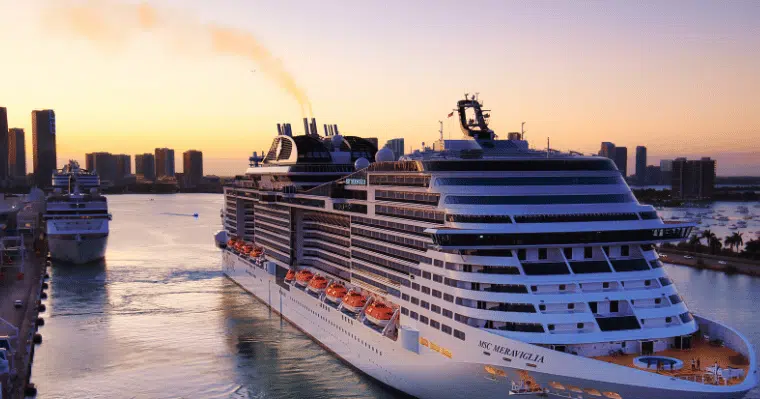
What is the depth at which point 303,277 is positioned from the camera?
35.9 m

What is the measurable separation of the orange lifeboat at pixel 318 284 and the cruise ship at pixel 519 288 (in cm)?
436

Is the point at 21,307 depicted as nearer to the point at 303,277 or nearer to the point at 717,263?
the point at 303,277

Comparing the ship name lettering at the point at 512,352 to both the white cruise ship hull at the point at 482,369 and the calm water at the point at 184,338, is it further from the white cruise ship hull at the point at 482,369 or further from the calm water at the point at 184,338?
the calm water at the point at 184,338

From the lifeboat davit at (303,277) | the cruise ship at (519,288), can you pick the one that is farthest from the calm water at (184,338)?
the cruise ship at (519,288)

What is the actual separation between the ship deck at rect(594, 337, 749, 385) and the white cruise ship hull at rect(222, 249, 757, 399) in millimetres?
519

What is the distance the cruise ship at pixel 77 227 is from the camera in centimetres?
6469

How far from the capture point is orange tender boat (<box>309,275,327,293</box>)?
33556 millimetres

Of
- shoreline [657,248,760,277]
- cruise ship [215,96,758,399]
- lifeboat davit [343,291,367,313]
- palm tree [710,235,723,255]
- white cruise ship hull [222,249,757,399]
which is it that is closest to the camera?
white cruise ship hull [222,249,757,399]

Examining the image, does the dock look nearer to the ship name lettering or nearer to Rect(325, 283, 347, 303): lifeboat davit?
Rect(325, 283, 347, 303): lifeboat davit

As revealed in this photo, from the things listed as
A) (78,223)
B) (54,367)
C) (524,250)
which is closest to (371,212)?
(524,250)

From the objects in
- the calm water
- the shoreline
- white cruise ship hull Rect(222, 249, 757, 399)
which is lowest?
the shoreline

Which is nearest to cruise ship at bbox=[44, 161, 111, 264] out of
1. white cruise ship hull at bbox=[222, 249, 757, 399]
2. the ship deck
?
white cruise ship hull at bbox=[222, 249, 757, 399]

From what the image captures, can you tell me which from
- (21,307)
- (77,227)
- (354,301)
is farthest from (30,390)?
(77,227)

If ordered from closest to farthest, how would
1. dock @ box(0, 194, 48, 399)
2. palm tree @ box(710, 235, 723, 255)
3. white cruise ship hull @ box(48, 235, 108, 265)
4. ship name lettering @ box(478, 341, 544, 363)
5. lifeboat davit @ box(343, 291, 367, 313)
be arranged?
ship name lettering @ box(478, 341, 544, 363) → dock @ box(0, 194, 48, 399) → lifeboat davit @ box(343, 291, 367, 313) → white cruise ship hull @ box(48, 235, 108, 265) → palm tree @ box(710, 235, 723, 255)
